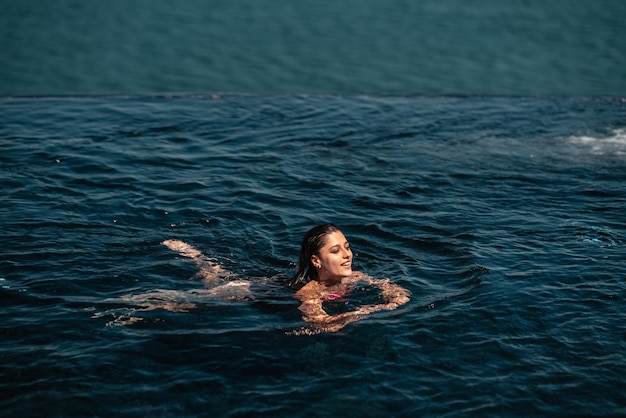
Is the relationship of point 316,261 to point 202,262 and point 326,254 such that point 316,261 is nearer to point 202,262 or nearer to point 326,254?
point 326,254

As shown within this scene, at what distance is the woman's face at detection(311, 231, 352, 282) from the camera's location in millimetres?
9312

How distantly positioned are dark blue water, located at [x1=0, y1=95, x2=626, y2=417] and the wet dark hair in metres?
0.30

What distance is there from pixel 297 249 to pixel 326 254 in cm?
194

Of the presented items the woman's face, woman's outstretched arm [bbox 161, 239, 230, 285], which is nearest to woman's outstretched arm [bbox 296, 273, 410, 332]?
the woman's face

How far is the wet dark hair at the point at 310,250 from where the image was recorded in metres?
9.35

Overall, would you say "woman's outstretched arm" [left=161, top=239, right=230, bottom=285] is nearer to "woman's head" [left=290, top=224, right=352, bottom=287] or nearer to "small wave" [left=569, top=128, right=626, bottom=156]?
"woman's head" [left=290, top=224, right=352, bottom=287]

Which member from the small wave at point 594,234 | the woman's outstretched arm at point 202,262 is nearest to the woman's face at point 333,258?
the woman's outstretched arm at point 202,262

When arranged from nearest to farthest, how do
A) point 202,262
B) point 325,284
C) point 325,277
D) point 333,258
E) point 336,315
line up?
point 336,315
point 333,258
point 325,277
point 325,284
point 202,262

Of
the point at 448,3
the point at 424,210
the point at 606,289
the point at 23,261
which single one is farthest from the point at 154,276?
the point at 448,3

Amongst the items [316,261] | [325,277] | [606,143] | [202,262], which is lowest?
[202,262]

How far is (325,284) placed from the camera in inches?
377

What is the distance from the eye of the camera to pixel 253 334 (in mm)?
8781

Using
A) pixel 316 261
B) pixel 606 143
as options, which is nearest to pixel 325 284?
pixel 316 261

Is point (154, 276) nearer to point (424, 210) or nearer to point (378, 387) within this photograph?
point (378, 387)
